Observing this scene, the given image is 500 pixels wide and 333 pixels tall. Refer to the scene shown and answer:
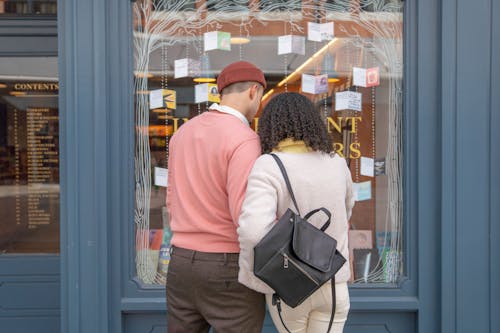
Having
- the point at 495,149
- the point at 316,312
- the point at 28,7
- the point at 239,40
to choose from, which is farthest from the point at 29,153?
the point at 495,149

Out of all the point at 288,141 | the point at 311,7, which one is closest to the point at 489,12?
the point at 311,7

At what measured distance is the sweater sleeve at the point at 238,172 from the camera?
6.61 feet

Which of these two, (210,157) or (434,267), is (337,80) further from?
(210,157)

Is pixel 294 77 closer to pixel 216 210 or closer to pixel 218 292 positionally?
pixel 216 210

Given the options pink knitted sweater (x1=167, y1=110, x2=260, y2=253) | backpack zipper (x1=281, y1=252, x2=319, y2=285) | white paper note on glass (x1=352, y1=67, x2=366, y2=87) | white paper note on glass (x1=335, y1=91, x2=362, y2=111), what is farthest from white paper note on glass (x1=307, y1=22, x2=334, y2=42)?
backpack zipper (x1=281, y1=252, x2=319, y2=285)

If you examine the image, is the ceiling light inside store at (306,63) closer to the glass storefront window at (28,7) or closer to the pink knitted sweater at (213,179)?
the pink knitted sweater at (213,179)

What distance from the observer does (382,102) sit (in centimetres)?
333

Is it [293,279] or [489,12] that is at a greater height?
[489,12]

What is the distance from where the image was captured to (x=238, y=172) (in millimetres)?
2025

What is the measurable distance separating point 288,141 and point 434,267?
166cm

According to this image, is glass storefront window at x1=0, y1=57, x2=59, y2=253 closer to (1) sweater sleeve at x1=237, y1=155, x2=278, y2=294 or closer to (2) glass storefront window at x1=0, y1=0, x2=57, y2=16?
(2) glass storefront window at x1=0, y1=0, x2=57, y2=16

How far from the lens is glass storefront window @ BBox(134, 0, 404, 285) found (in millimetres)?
3285

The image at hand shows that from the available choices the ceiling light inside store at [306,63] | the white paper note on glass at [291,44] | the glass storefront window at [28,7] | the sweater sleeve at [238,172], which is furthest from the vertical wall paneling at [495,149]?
the glass storefront window at [28,7]

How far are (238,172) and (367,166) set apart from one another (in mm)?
1547
